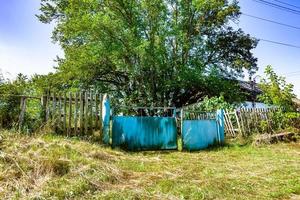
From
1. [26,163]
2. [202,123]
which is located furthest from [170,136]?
[26,163]

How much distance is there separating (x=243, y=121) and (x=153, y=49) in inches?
311

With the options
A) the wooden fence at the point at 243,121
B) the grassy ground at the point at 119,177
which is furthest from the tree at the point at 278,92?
the grassy ground at the point at 119,177

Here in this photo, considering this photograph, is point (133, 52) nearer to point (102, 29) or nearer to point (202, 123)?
point (102, 29)

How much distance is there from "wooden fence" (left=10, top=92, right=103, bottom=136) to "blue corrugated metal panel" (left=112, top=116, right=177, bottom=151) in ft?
2.14

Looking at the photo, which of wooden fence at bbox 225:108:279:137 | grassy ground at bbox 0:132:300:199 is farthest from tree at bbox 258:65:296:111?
grassy ground at bbox 0:132:300:199

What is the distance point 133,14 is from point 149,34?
1.59 m

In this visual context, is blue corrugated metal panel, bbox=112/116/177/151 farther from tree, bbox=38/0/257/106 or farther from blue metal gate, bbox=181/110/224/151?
tree, bbox=38/0/257/106

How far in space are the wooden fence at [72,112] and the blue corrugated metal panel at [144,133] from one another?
65cm

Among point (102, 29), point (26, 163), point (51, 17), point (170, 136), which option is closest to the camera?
point (26, 163)

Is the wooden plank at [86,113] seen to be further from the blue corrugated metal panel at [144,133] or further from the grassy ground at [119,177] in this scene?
the grassy ground at [119,177]

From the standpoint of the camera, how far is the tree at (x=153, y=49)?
2033cm

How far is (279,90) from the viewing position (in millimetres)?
16172

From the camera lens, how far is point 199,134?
480 inches

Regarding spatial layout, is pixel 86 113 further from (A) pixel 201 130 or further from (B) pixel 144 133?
(A) pixel 201 130
